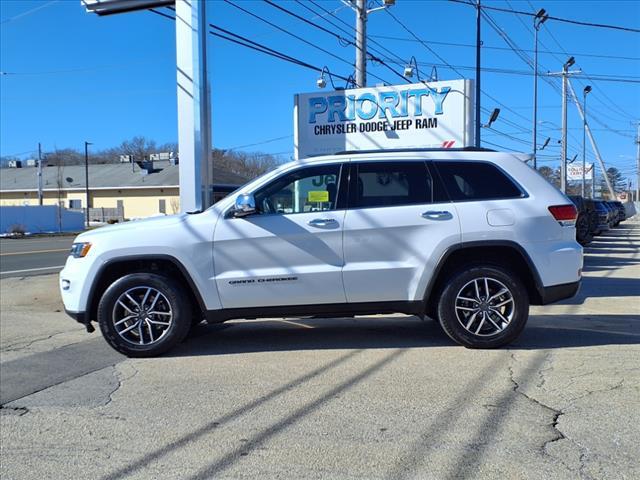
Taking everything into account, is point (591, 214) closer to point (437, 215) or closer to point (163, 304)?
point (437, 215)

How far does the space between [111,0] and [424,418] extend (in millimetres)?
9639

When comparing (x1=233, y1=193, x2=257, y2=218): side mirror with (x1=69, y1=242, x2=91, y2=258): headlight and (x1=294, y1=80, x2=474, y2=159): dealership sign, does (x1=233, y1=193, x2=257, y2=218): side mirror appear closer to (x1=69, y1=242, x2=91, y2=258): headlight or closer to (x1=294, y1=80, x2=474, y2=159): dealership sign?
(x1=69, y1=242, x2=91, y2=258): headlight

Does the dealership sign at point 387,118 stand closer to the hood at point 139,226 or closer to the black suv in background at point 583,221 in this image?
the black suv in background at point 583,221

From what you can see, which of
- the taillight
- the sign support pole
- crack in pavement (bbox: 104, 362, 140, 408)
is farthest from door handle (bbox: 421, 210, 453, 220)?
the sign support pole

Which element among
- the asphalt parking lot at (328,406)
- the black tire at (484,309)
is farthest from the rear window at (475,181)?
the asphalt parking lot at (328,406)

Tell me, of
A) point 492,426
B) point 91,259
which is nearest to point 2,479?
point 91,259

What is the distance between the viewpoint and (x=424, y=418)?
13.3ft

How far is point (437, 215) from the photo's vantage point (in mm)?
5652

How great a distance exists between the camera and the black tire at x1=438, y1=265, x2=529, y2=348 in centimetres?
564

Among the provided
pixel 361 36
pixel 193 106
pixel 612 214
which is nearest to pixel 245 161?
pixel 612 214

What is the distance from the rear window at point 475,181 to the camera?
5746 mm

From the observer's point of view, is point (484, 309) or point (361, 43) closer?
point (484, 309)

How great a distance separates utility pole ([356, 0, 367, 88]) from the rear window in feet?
42.3

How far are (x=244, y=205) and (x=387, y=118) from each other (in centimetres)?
885
